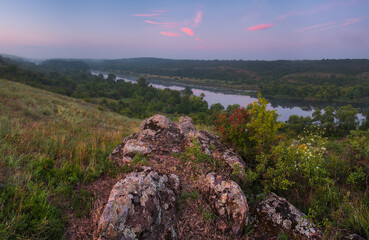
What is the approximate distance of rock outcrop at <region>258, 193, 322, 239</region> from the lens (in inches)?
128

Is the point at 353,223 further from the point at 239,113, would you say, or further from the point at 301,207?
the point at 239,113

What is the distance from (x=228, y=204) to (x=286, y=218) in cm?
116

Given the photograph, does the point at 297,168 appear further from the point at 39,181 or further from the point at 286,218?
the point at 39,181

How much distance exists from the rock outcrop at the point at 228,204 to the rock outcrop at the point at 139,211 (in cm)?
80

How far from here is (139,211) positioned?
9.45 ft

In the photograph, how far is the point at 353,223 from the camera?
3.30 m

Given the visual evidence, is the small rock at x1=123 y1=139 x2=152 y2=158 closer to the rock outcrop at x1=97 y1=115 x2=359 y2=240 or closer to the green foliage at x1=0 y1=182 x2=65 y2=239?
the rock outcrop at x1=97 y1=115 x2=359 y2=240

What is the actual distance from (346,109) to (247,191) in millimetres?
57614

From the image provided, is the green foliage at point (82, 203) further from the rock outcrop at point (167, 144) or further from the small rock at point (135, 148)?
the small rock at point (135, 148)

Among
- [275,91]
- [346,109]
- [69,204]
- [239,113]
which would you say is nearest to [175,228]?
[69,204]

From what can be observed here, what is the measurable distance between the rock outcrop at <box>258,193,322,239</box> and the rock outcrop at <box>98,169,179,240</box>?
1.89m

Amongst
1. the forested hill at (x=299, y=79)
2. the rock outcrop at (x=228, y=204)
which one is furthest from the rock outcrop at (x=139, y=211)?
the forested hill at (x=299, y=79)

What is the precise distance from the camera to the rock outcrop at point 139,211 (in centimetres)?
261

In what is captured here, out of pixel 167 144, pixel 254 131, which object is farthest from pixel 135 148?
pixel 254 131
